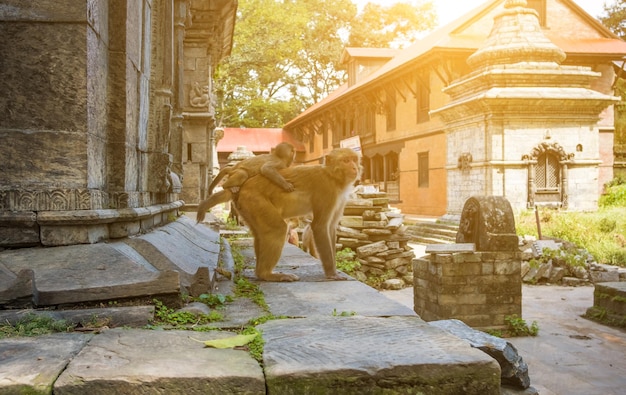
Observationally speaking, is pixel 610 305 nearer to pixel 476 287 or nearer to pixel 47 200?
pixel 476 287

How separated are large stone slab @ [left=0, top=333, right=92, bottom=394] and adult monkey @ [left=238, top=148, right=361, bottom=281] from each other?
82.9 inches

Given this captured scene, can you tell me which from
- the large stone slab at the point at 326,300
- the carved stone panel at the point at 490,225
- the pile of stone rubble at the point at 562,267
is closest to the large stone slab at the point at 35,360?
the large stone slab at the point at 326,300

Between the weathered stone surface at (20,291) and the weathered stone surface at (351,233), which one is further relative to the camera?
the weathered stone surface at (351,233)

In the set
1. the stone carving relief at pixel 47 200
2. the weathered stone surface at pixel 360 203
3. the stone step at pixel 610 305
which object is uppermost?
the stone carving relief at pixel 47 200

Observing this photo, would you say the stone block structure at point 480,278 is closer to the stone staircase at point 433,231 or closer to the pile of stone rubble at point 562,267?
the pile of stone rubble at point 562,267

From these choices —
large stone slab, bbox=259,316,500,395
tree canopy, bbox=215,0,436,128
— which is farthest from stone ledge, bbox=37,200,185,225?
tree canopy, bbox=215,0,436,128

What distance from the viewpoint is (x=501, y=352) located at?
4645 millimetres

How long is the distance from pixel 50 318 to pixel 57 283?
0.31 m

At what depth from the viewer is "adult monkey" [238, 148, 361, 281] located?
4.60 meters

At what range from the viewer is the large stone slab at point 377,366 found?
2191mm

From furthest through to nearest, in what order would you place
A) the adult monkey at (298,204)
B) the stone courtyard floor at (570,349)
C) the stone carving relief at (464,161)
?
the stone carving relief at (464,161)
the stone courtyard floor at (570,349)
the adult monkey at (298,204)

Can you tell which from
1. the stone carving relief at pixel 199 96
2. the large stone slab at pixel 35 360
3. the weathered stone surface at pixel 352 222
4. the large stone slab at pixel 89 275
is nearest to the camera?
the large stone slab at pixel 35 360

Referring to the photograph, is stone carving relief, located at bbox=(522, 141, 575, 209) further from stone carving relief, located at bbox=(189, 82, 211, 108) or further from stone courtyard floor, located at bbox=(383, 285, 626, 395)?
stone carving relief, located at bbox=(189, 82, 211, 108)

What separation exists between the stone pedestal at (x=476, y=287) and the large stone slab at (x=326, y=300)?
4930 millimetres
